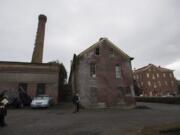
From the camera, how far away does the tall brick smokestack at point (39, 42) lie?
34781 mm

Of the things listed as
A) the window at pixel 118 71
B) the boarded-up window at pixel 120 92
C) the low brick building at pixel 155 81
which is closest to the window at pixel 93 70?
the window at pixel 118 71

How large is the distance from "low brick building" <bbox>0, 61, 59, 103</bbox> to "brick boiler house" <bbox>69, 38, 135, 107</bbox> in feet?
15.6

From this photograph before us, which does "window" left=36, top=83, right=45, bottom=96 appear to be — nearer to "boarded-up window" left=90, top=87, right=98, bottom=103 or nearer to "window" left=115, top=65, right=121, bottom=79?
"boarded-up window" left=90, top=87, right=98, bottom=103

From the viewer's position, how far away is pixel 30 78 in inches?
1001

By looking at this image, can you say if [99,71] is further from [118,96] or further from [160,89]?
[160,89]

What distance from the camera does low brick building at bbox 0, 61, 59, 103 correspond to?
82.0ft

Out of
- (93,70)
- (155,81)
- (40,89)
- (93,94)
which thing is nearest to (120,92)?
(93,94)

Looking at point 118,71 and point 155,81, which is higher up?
point 155,81

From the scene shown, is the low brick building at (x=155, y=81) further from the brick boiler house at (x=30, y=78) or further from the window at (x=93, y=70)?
the brick boiler house at (x=30, y=78)

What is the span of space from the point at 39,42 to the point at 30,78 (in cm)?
1273

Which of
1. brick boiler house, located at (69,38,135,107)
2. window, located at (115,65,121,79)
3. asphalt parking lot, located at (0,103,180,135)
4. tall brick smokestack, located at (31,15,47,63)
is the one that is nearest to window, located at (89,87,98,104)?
brick boiler house, located at (69,38,135,107)

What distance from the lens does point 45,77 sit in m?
25.8

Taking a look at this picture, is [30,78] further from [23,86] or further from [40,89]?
[40,89]

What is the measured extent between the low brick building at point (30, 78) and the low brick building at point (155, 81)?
46182 millimetres
